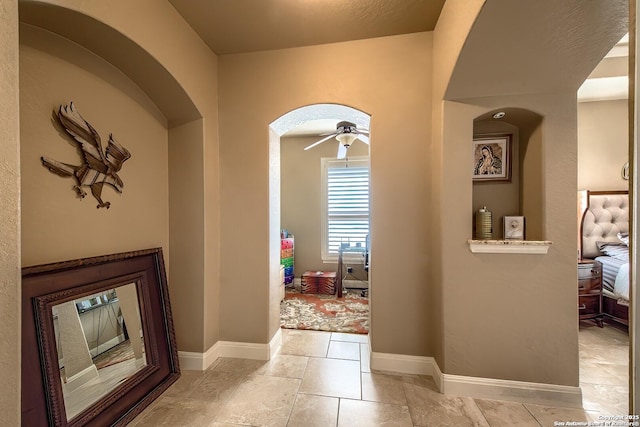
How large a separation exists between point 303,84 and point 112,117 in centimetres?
149

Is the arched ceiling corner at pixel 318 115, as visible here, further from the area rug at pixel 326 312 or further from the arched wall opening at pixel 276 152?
the area rug at pixel 326 312

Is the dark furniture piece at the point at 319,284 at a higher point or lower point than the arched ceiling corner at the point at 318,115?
lower

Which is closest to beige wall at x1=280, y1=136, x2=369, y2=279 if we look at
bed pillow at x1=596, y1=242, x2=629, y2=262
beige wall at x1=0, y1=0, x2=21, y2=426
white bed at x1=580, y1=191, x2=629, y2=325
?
white bed at x1=580, y1=191, x2=629, y2=325

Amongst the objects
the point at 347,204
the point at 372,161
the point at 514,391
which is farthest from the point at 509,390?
the point at 347,204

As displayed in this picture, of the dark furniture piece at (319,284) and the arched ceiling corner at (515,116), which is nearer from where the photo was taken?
the arched ceiling corner at (515,116)

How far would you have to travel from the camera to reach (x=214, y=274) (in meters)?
2.33

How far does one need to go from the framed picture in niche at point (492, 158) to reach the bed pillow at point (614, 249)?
2412 millimetres

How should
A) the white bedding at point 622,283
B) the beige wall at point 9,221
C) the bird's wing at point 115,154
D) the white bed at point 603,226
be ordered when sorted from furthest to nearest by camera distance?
the white bed at point 603,226 < the white bedding at point 622,283 < the bird's wing at point 115,154 < the beige wall at point 9,221

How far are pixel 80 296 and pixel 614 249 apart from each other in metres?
5.35

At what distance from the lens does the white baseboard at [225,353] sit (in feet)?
7.13

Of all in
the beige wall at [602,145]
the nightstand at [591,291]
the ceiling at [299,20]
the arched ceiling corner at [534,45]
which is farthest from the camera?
the beige wall at [602,145]

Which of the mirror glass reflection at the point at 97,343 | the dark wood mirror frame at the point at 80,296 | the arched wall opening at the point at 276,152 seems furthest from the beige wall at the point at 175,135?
the arched wall opening at the point at 276,152

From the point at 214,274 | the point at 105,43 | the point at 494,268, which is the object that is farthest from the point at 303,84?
the point at 494,268

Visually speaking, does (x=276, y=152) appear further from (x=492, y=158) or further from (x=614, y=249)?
(x=614, y=249)
